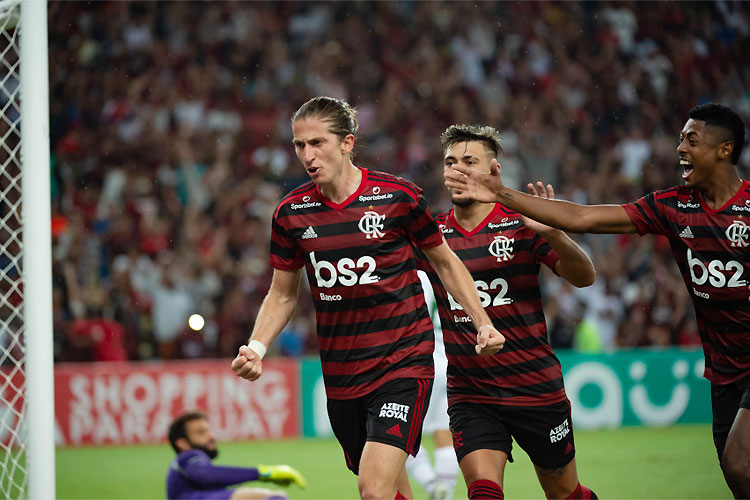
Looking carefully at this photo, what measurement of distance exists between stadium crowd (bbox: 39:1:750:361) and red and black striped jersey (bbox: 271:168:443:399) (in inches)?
367

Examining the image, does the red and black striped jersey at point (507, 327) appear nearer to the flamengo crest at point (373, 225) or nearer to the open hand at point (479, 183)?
the open hand at point (479, 183)

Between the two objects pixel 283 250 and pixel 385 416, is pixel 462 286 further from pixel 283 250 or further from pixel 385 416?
pixel 283 250

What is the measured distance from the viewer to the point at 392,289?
16.6 ft

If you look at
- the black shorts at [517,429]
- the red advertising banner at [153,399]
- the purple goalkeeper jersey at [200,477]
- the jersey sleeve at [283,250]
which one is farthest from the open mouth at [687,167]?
the red advertising banner at [153,399]

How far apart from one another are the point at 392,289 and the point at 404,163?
11.7 meters

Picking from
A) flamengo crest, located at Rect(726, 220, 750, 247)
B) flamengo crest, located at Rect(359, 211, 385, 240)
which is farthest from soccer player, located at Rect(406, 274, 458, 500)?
flamengo crest, located at Rect(726, 220, 750, 247)

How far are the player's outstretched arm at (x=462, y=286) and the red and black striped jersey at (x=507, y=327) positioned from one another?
0.36m

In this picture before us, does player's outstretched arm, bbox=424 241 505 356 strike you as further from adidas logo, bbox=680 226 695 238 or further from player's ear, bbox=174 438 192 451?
player's ear, bbox=174 438 192 451

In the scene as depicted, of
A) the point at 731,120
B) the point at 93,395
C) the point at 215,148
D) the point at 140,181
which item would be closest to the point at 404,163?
the point at 215,148

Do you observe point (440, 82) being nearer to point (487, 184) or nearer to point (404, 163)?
point (404, 163)

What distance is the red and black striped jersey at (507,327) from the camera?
5.37 meters

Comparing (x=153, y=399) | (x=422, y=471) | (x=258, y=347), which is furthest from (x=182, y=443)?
(x=153, y=399)

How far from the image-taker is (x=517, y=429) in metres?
5.41

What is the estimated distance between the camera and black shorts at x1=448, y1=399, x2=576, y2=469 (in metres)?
5.31
